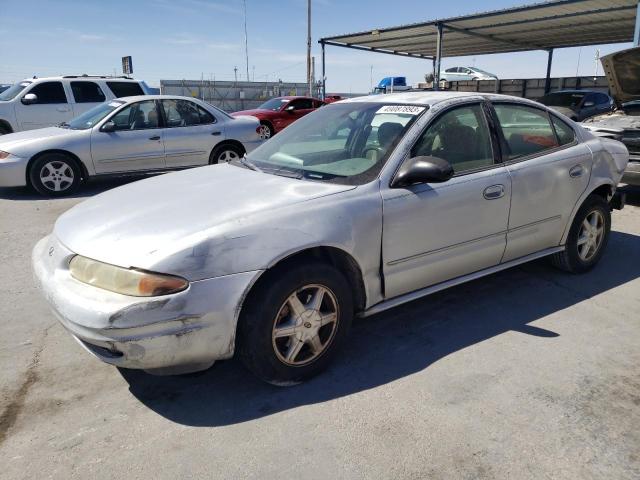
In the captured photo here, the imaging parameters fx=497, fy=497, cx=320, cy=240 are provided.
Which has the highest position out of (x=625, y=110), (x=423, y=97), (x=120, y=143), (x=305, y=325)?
(x=423, y=97)

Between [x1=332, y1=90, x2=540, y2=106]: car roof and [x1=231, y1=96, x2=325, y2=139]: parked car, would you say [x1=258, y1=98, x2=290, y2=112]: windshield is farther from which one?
[x1=332, y1=90, x2=540, y2=106]: car roof

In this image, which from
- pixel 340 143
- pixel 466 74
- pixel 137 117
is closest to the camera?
pixel 340 143

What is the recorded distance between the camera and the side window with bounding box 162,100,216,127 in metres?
8.12

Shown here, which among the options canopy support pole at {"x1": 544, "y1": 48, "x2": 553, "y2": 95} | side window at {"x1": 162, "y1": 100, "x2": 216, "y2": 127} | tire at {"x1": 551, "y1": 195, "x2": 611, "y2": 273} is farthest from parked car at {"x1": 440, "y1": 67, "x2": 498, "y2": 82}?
tire at {"x1": 551, "y1": 195, "x2": 611, "y2": 273}

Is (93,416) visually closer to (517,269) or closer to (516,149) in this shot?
(516,149)

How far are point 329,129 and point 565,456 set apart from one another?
250 cm

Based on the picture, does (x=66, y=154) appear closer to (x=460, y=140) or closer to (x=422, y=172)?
(x=460, y=140)

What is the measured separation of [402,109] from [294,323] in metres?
1.65

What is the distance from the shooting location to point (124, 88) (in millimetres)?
10703

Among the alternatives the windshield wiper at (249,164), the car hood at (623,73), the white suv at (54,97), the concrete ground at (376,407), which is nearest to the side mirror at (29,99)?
the white suv at (54,97)

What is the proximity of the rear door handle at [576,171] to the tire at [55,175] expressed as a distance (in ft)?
22.2

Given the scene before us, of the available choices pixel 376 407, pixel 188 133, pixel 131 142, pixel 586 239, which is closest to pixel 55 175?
pixel 131 142

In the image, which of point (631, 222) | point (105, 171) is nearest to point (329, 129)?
point (631, 222)

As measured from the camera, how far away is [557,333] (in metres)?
3.32
